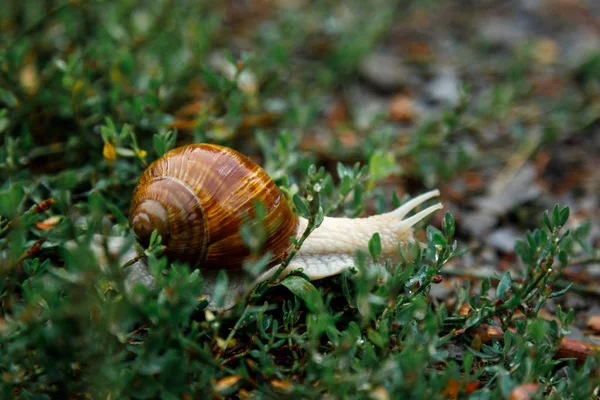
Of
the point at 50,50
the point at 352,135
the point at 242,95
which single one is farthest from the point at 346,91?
the point at 50,50

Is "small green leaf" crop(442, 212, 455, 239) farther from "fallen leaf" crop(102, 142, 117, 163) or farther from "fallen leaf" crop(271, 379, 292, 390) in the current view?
"fallen leaf" crop(102, 142, 117, 163)

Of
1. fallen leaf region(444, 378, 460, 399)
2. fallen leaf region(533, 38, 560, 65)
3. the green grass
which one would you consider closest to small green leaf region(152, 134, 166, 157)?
the green grass

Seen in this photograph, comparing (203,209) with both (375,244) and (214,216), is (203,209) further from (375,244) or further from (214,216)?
(375,244)

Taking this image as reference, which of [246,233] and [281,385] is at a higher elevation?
[246,233]

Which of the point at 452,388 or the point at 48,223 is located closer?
the point at 452,388

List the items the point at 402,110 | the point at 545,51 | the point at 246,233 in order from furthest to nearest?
the point at 545,51
the point at 402,110
the point at 246,233

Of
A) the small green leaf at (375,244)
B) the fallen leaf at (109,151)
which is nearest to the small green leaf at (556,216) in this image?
the small green leaf at (375,244)

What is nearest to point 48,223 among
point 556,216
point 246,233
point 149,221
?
point 149,221
